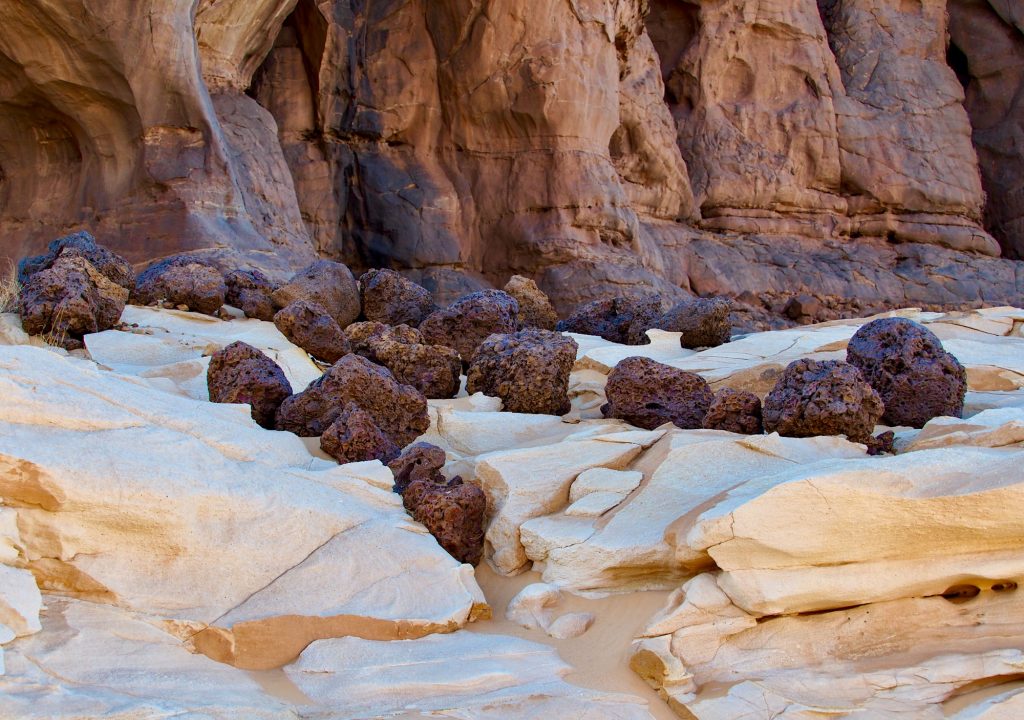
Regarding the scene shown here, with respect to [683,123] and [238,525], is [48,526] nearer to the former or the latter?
[238,525]

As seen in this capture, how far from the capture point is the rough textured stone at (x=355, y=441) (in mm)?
3973

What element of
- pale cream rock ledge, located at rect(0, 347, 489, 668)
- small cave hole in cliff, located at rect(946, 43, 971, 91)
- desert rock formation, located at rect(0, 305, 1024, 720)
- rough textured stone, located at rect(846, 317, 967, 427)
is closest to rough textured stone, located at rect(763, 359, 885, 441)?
desert rock formation, located at rect(0, 305, 1024, 720)

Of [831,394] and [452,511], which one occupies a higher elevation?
[831,394]

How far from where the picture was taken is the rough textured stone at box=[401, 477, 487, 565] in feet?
11.0

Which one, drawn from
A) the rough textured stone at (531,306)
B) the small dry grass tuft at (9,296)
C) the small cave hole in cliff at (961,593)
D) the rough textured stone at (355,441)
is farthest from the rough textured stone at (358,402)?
the rough textured stone at (531,306)

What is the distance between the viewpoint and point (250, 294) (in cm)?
637

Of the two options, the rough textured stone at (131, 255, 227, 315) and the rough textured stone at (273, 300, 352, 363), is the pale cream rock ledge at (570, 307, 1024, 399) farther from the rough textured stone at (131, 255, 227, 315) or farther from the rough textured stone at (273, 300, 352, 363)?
the rough textured stone at (131, 255, 227, 315)

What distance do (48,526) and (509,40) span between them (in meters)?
11.3

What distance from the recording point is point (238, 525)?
2936 mm

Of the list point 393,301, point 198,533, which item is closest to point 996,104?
point 393,301

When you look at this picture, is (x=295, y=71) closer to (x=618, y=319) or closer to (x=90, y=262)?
(x=618, y=319)

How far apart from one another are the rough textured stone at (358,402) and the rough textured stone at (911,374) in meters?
2.22

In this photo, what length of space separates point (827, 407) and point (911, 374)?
0.95 metres

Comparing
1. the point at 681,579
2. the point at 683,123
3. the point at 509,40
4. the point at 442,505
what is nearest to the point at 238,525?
the point at 442,505
